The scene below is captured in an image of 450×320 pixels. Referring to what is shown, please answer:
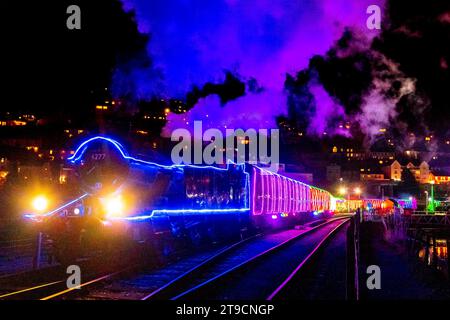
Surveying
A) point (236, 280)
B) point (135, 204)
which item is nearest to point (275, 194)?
point (135, 204)

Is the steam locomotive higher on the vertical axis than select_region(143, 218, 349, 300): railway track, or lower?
higher

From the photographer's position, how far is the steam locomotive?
12344 millimetres

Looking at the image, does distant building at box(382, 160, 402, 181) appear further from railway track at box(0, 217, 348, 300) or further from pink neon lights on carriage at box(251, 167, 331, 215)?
railway track at box(0, 217, 348, 300)

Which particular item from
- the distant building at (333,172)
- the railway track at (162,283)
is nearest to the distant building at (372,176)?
the distant building at (333,172)

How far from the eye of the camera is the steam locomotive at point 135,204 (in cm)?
1234

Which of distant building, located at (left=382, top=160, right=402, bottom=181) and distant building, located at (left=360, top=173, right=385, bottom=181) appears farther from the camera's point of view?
distant building, located at (left=382, top=160, right=402, bottom=181)

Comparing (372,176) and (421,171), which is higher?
(421,171)

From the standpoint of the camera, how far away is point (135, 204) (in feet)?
42.1

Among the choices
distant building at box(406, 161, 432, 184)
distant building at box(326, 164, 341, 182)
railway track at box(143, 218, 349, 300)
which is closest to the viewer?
railway track at box(143, 218, 349, 300)

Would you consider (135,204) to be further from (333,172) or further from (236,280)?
(333,172)

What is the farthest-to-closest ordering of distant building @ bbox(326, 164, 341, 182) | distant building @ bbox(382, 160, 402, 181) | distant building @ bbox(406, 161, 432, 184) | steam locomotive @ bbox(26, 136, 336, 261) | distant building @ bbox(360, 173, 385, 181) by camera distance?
distant building @ bbox(406, 161, 432, 184)
distant building @ bbox(382, 160, 402, 181)
distant building @ bbox(360, 173, 385, 181)
distant building @ bbox(326, 164, 341, 182)
steam locomotive @ bbox(26, 136, 336, 261)

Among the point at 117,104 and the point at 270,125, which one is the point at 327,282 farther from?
the point at 270,125

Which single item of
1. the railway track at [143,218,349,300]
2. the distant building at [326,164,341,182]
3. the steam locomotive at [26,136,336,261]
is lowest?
the railway track at [143,218,349,300]

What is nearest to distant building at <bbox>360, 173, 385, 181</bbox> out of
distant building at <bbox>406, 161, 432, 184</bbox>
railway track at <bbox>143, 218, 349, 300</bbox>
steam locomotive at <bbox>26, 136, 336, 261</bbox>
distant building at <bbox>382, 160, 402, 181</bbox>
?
distant building at <bbox>382, 160, 402, 181</bbox>
